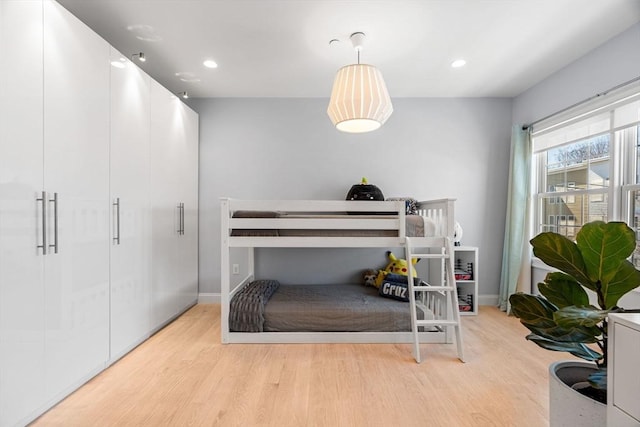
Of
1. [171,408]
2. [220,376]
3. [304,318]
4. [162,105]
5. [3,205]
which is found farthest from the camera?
[162,105]

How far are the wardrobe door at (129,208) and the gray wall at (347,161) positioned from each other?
3.53 feet

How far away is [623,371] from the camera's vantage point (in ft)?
3.04

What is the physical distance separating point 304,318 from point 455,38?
8.31 ft

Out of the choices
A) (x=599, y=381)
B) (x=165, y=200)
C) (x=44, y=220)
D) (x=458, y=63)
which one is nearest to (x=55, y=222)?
(x=44, y=220)

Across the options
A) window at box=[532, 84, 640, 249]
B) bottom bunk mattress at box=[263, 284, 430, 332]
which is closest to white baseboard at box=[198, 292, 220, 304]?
bottom bunk mattress at box=[263, 284, 430, 332]

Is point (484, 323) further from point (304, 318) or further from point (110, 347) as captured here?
point (110, 347)

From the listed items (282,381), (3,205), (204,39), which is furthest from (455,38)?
(3,205)

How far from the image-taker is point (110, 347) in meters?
2.08

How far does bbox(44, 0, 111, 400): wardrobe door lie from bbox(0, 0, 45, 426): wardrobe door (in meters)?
0.06

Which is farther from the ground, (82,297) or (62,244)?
(62,244)

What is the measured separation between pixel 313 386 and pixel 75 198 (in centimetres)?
Result: 181

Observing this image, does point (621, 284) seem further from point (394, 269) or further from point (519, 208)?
point (519, 208)

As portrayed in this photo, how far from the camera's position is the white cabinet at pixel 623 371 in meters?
0.89

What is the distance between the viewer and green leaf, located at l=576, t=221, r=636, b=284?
1046mm
